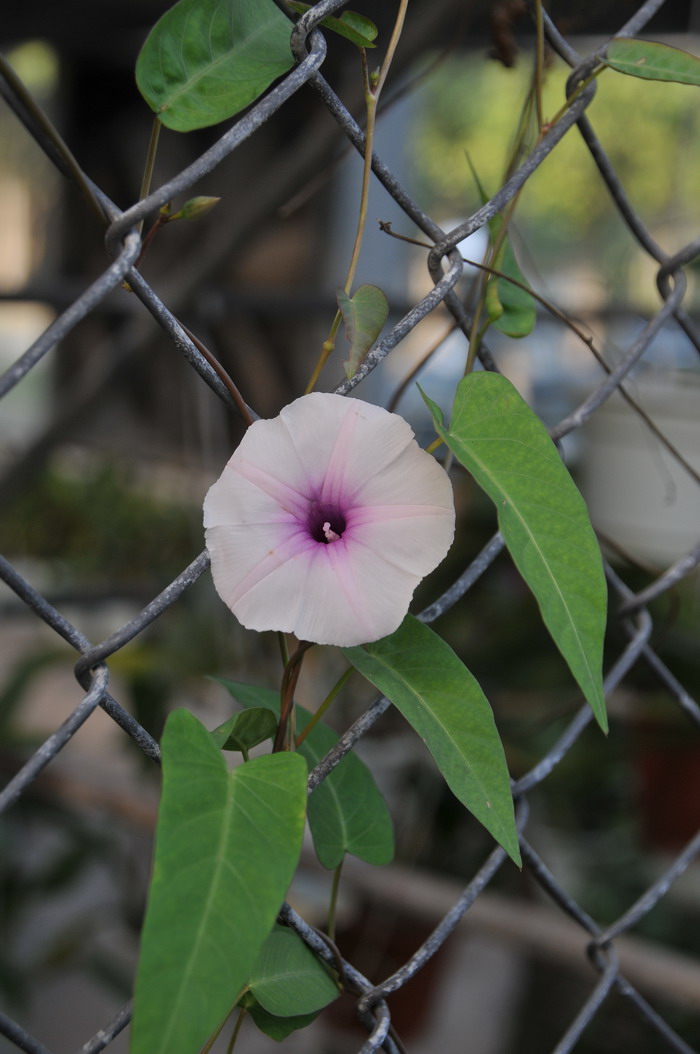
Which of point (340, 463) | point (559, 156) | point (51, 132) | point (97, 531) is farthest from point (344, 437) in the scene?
point (559, 156)

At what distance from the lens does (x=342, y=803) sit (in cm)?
37

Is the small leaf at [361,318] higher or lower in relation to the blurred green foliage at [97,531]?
lower

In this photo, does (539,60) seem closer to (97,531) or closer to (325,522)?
(325,522)

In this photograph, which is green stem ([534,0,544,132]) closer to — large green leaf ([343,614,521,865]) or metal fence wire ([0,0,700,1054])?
metal fence wire ([0,0,700,1054])

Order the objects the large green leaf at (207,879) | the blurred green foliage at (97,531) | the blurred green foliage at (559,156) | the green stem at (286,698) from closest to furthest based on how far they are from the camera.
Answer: the large green leaf at (207,879) < the green stem at (286,698) < the blurred green foliage at (97,531) < the blurred green foliage at (559,156)

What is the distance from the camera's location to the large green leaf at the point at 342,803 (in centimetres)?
35

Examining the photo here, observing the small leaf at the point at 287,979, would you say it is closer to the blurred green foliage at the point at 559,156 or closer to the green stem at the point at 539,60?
the green stem at the point at 539,60

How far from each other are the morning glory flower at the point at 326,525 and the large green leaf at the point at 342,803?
82mm

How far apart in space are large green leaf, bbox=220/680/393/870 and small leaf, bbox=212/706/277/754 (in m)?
0.04

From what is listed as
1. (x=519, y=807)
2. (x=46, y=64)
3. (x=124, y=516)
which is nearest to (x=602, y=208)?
(x=46, y=64)

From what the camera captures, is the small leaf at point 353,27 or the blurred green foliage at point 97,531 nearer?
the small leaf at point 353,27

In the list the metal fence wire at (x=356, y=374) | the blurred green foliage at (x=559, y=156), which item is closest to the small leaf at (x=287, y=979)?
the metal fence wire at (x=356, y=374)

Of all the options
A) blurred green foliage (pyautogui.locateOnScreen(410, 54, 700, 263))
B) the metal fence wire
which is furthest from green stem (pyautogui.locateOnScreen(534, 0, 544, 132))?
→ blurred green foliage (pyautogui.locateOnScreen(410, 54, 700, 263))

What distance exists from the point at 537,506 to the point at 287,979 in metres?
0.18
